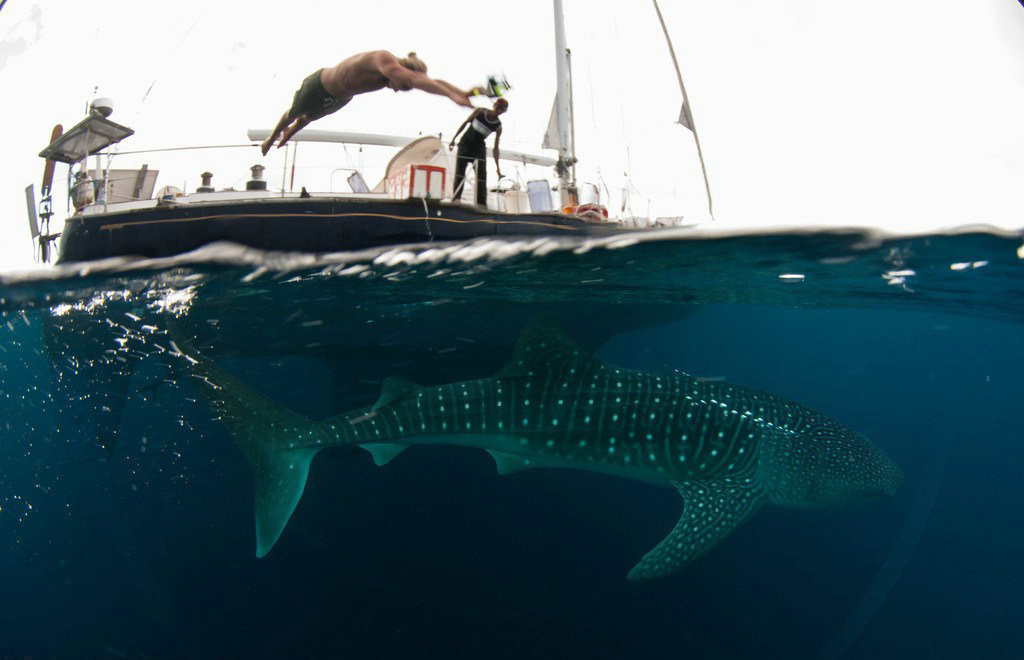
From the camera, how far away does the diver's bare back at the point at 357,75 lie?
4.27m

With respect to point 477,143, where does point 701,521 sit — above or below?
below

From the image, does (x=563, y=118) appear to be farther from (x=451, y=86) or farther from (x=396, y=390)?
(x=396, y=390)

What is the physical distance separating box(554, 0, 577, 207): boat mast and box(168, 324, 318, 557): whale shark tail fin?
26.1ft

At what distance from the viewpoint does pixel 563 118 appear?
11953mm

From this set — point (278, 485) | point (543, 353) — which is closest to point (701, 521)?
point (543, 353)

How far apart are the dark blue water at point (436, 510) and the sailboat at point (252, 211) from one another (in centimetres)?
66

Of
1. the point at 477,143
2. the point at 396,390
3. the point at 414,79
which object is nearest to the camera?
the point at 414,79

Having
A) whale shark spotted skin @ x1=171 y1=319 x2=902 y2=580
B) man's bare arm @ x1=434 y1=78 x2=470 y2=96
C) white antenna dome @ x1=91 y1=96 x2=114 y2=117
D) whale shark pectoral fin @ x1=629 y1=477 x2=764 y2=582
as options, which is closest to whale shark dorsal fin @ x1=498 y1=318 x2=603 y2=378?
whale shark spotted skin @ x1=171 y1=319 x2=902 y2=580

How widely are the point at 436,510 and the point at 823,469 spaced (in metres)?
6.55

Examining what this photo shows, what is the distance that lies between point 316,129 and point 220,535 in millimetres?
9934

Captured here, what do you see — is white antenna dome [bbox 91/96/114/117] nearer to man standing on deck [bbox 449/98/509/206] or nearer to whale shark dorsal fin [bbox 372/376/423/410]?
man standing on deck [bbox 449/98/509/206]

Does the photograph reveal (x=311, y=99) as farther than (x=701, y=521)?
No

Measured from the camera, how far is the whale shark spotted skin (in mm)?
5082

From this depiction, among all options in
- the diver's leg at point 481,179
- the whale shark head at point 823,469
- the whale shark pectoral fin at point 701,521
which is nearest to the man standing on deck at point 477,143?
the diver's leg at point 481,179
